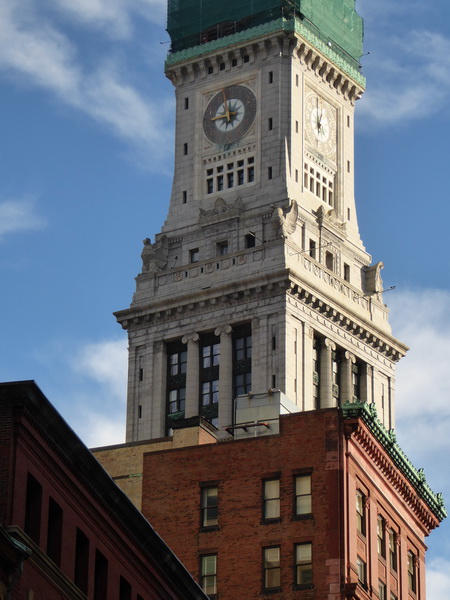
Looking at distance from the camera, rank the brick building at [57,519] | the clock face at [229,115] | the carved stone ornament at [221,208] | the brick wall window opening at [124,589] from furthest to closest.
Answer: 1. the clock face at [229,115]
2. the carved stone ornament at [221,208]
3. the brick wall window opening at [124,589]
4. the brick building at [57,519]

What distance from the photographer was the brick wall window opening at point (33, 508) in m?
63.7

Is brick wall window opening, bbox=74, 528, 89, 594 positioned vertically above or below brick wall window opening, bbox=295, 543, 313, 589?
below

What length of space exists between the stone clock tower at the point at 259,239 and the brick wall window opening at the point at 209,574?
58.4 meters

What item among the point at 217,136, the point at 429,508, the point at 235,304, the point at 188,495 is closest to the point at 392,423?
the point at 235,304

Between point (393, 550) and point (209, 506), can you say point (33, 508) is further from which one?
point (393, 550)

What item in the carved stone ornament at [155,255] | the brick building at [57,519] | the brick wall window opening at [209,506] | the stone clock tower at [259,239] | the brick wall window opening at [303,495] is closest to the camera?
the brick building at [57,519]

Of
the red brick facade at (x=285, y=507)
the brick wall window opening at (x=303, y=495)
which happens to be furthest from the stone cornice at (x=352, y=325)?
the brick wall window opening at (x=303, y=495)

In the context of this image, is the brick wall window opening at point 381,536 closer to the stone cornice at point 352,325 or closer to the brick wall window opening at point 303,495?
the brick wall window opening at point 303,495

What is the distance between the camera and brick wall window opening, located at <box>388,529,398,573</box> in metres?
101

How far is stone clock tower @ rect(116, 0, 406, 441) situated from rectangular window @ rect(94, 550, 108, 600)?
279 feet

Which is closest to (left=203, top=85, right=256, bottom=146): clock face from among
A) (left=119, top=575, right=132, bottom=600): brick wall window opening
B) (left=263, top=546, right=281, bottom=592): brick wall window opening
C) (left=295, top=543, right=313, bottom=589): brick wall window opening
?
(left=263, top=546, right=281, bottom=592): brick wall window opening

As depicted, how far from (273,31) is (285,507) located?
289 feet

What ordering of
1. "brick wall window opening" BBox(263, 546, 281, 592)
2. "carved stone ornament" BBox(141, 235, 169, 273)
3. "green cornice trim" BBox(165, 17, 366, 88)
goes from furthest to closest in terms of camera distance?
"green cornice trim" BBox(165, 17, 366, 88) < "carved stone ornament" BBox(141, 235, 169, 273) < "brick wall window opening" BBox(263, 546, 281, 592)

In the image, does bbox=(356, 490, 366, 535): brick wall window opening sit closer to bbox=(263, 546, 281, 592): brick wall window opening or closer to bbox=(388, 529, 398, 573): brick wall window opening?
bbox=(388, 529, 398, 573): brick wall window opening
